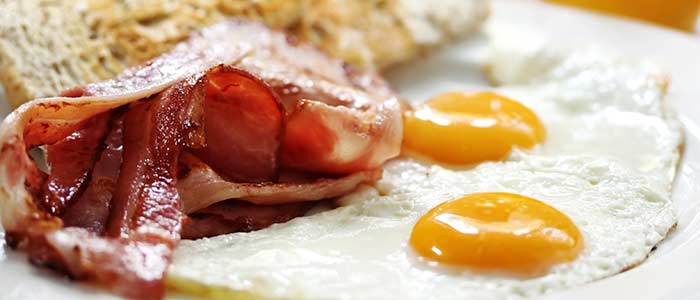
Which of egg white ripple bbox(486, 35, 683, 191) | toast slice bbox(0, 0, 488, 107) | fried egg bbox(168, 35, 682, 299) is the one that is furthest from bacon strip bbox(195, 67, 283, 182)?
egg white ripple bbox(486, 35, 683, 191)

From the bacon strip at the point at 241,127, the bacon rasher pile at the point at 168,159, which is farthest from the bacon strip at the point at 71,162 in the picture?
the bacon strip at the point at 241,127

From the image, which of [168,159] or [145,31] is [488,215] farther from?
[145,31]

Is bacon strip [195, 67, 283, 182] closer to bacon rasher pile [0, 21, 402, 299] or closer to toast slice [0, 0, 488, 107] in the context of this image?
bacon rasher pile [0, 21, 402, 299]

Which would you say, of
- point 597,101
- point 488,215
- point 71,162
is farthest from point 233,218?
point 597,101

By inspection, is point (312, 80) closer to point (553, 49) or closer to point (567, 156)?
point (567, 156)

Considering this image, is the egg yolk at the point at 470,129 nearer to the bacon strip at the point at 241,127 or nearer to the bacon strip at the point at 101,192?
the bacon strip at the point at 241,127

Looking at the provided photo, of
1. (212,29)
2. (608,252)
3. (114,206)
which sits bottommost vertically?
(608,252)

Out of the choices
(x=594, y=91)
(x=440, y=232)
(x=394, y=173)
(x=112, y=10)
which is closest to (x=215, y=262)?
(x=440, y=232)
